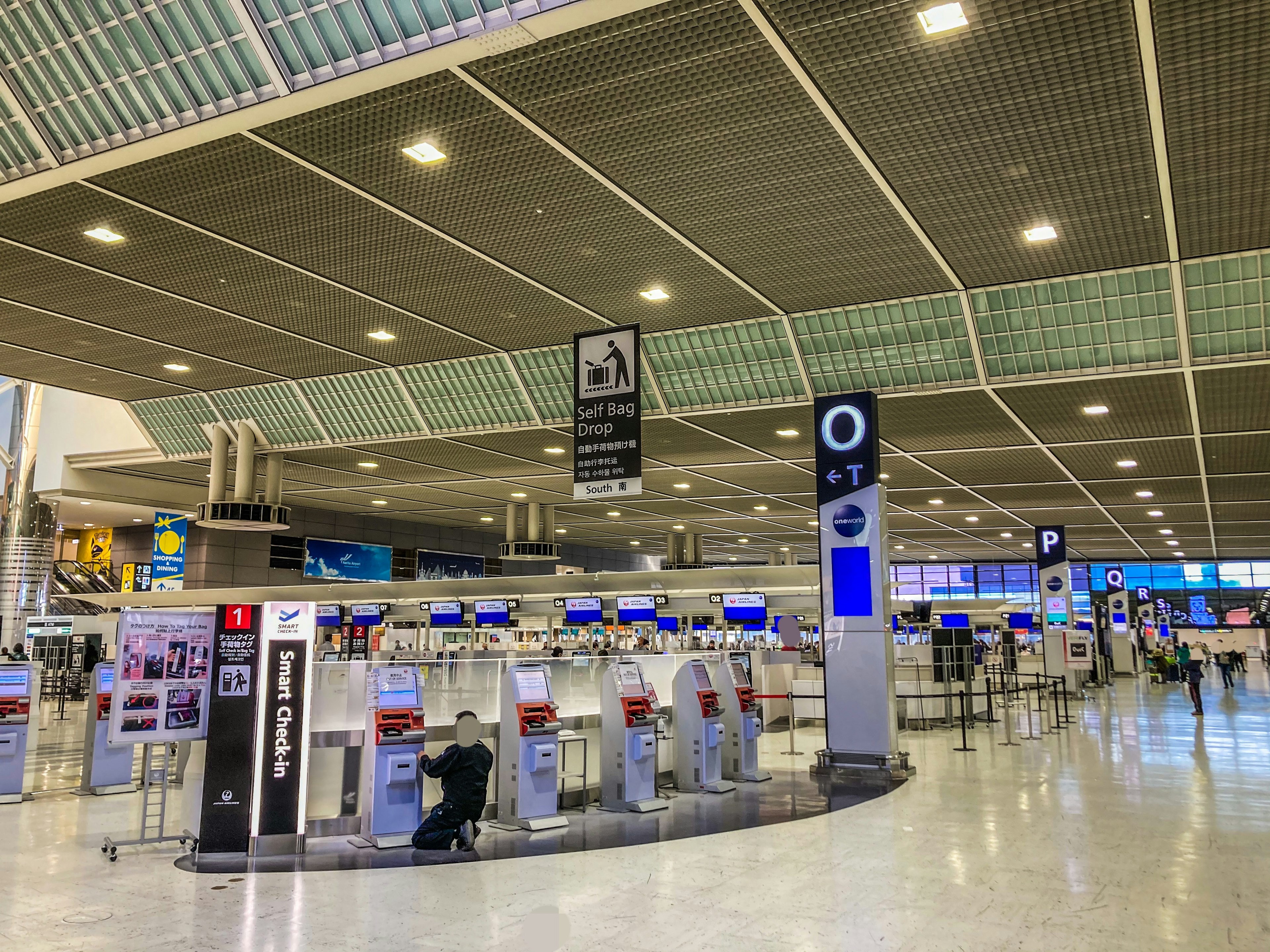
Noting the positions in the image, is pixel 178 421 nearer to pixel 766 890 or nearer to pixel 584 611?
pixel 584 611

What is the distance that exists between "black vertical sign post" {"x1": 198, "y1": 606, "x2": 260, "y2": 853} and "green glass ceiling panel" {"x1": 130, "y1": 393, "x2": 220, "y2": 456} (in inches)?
381

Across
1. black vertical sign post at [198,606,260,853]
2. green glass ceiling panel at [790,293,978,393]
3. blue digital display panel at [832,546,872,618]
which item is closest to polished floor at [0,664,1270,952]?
black vertical sign post at [198,606,260,853]

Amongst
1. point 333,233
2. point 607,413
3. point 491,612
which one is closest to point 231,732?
point 333,233

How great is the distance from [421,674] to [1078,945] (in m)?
5.79

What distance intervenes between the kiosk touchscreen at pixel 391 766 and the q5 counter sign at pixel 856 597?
5701mm

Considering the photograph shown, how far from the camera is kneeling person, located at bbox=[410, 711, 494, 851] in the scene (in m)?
7.75

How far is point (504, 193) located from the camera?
26.7ft

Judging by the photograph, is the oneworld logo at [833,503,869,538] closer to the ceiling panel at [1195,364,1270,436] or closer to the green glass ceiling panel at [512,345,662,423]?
the green glass ceiling panel at [512,345,662,423]

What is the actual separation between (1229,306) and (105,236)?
11584 mm

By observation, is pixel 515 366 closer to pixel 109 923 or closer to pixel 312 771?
pixel 312 771

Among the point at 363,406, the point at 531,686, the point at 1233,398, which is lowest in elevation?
the point at 531,686

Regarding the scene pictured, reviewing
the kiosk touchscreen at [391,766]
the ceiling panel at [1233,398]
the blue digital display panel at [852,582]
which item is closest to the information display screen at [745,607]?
the ceiling panel at [1233,398]

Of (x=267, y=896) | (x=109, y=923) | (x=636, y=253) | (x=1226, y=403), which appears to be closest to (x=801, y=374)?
(x=636, y=253)

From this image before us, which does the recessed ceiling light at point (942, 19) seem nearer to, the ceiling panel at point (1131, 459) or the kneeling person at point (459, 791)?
the kneeling person at point (459, 791)
